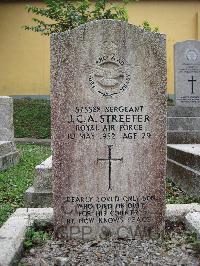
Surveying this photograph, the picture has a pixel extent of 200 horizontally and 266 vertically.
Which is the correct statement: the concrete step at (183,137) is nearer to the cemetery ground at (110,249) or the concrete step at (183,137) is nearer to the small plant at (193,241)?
the cemetery ground at (110,249)

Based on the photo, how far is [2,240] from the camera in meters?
3.68

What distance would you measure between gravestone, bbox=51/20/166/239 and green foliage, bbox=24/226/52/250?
11cm

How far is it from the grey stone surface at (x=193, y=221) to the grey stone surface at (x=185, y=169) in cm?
168

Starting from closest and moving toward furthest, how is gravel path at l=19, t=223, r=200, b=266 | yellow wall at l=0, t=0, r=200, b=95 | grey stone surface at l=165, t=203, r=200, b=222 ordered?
gravel path at l=19, t=223, r=200, b=266, grey stone surface at l=165, t=203, r=200, b=222, yellow wall at l=0, t=0, r=200, b=95

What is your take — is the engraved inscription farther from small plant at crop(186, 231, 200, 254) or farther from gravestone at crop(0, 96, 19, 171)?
gravestone at crop(0, 96, 19, 171)

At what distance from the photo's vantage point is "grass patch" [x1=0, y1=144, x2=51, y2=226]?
576cm

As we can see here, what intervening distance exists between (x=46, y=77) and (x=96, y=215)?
15.6 m

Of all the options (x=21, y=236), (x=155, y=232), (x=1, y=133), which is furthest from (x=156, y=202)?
(x=1, y=133)

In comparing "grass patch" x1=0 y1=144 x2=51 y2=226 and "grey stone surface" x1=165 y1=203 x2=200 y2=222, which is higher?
"grey stone surface" x1=165 y1=203 x2=200 y2=222

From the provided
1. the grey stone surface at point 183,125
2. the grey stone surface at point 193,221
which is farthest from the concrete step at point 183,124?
the grey stone surface at point 193,221

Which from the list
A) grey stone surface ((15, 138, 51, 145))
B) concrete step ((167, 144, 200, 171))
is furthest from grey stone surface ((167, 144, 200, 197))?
grey stone surface ((15, 138, 51, 145))

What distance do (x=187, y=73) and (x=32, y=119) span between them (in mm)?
6518

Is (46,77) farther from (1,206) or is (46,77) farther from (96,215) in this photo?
(96,215)

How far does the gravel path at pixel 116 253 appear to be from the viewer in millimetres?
3619
